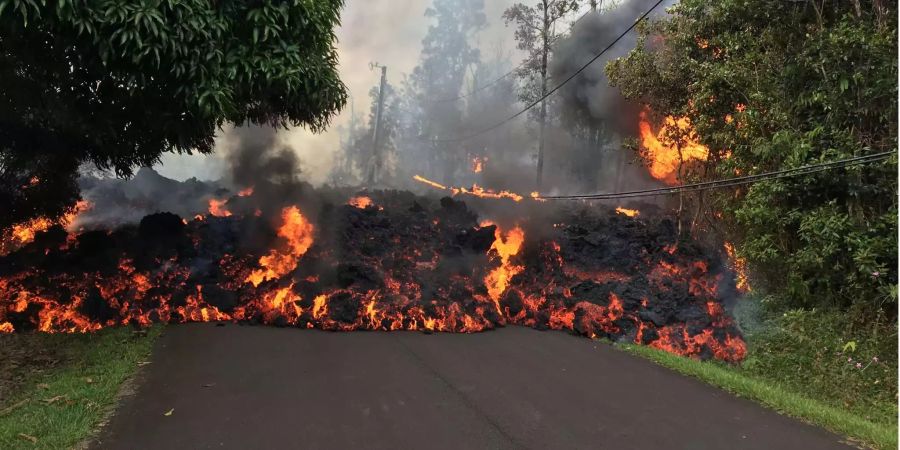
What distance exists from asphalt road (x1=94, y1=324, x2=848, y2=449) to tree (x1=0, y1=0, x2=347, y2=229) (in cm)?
320

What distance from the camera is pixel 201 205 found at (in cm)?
1898

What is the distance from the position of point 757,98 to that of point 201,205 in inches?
677

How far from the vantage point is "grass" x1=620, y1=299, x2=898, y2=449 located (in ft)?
20.7

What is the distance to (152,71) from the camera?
5566 mm

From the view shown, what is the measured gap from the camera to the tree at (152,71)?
4980mm

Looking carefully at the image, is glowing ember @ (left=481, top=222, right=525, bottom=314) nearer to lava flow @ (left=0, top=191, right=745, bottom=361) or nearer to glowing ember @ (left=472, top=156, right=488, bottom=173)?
lava flow @ (left=0, top=191, right=745, bottom=361)

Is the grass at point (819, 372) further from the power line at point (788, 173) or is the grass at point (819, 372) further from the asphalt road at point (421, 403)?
the power line at point (788, 173)

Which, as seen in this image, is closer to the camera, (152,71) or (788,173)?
(152,71)

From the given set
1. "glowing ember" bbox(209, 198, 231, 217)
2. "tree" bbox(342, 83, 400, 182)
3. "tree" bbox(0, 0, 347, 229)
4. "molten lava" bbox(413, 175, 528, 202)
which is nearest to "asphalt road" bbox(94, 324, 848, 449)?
"tree" bbox(0, 0, 347, 229)

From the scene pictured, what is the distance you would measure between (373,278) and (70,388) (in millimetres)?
6675

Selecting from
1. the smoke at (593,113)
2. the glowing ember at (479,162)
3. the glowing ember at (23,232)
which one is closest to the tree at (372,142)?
the glowing ember at (479,162)

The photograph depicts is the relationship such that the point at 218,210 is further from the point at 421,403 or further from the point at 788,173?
the point at 788,173

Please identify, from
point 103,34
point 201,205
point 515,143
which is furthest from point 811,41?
point 515,143

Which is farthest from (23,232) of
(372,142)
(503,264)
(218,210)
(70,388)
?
(372,142)
